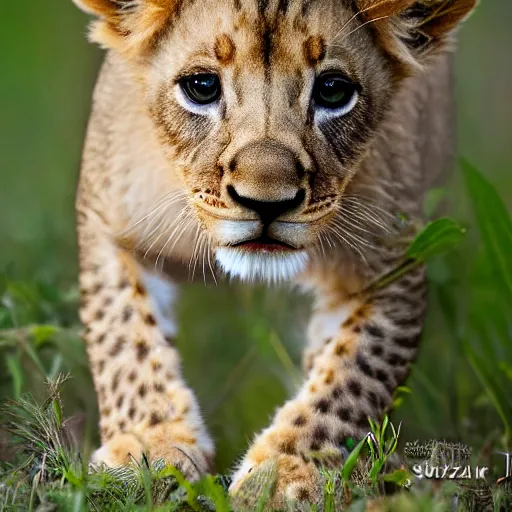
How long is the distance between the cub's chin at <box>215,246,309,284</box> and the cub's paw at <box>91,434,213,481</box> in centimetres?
62

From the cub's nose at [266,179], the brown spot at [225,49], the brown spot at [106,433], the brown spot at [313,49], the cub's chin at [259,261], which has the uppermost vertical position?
the brown spot at [313,49]

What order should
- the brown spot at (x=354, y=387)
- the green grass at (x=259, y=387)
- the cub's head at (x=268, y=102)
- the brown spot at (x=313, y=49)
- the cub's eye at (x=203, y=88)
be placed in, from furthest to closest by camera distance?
the brown spot at (x=354, y=387) → the cub's eye at (x=203, y=88) → the brown spot at (x=313, y=49) → the cub's head at (x=268, y=102) → the green grass at (x=259, y=387)

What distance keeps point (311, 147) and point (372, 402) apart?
3.14 ft

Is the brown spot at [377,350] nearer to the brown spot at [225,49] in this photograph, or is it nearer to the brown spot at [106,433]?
the brown spot at [106,433]

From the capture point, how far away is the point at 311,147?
3.87 m

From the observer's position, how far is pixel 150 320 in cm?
449

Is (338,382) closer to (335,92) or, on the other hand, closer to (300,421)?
(300,421)

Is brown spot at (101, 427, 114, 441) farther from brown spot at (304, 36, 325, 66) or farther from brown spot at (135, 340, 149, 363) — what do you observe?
brown spot at (304, 36, 325, 66)

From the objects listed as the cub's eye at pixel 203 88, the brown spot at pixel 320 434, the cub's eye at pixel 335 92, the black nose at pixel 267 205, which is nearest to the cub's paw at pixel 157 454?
the brown spot at pixel 320 434

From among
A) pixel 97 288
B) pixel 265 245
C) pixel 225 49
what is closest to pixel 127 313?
pixel 97 288

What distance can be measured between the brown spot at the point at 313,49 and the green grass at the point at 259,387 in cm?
71

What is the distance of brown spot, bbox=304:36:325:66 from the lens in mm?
3861

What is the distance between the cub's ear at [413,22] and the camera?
4062mm

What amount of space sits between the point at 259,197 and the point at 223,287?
2184mm
